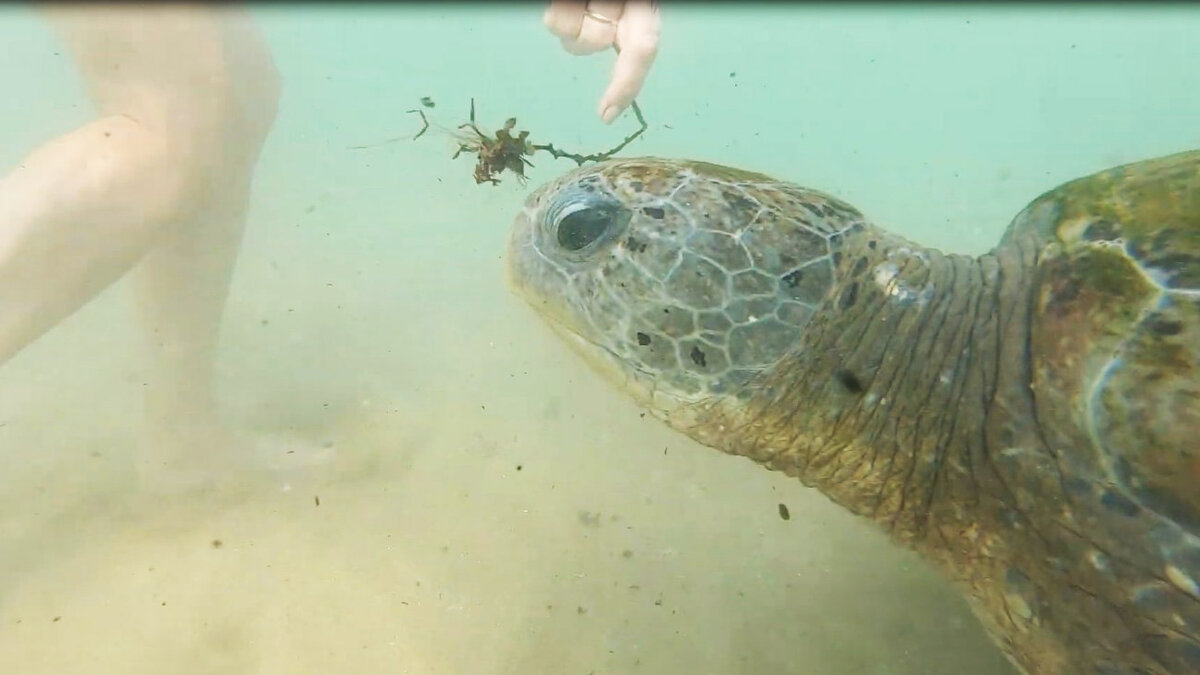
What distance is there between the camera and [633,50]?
1363mm

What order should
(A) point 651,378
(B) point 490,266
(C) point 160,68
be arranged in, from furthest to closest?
(B) point 490,266, (C) point 160,68, (A) point 651,378

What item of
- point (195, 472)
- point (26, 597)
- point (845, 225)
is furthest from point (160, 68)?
point (845, 225)

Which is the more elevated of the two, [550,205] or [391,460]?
[550,205]

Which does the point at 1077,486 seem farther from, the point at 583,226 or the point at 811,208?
the point at 583,226

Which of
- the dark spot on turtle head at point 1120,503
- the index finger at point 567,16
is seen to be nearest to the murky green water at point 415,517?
the dark spot on turtle head at point 1120,503

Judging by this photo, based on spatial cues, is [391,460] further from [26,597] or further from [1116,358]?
[1116,358]

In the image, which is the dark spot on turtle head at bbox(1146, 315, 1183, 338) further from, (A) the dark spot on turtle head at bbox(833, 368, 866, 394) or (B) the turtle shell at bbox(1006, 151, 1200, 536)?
(A) the dark spot on turtle head at bbox(833, 368, 866, 394)

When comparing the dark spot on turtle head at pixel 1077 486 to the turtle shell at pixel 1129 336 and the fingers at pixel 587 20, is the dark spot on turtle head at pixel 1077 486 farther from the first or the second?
the fingers at pixel 587 20

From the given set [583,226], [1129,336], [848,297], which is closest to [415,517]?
[583,226]

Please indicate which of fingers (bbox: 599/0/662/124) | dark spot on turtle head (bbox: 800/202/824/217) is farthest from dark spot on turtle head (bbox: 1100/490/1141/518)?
fingers (bbox: 599/0/662/124)

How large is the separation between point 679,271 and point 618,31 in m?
0.47

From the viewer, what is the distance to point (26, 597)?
173 cm

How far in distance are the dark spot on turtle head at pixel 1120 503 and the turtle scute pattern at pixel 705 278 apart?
50 cm

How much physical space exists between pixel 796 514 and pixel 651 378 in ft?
2.74
